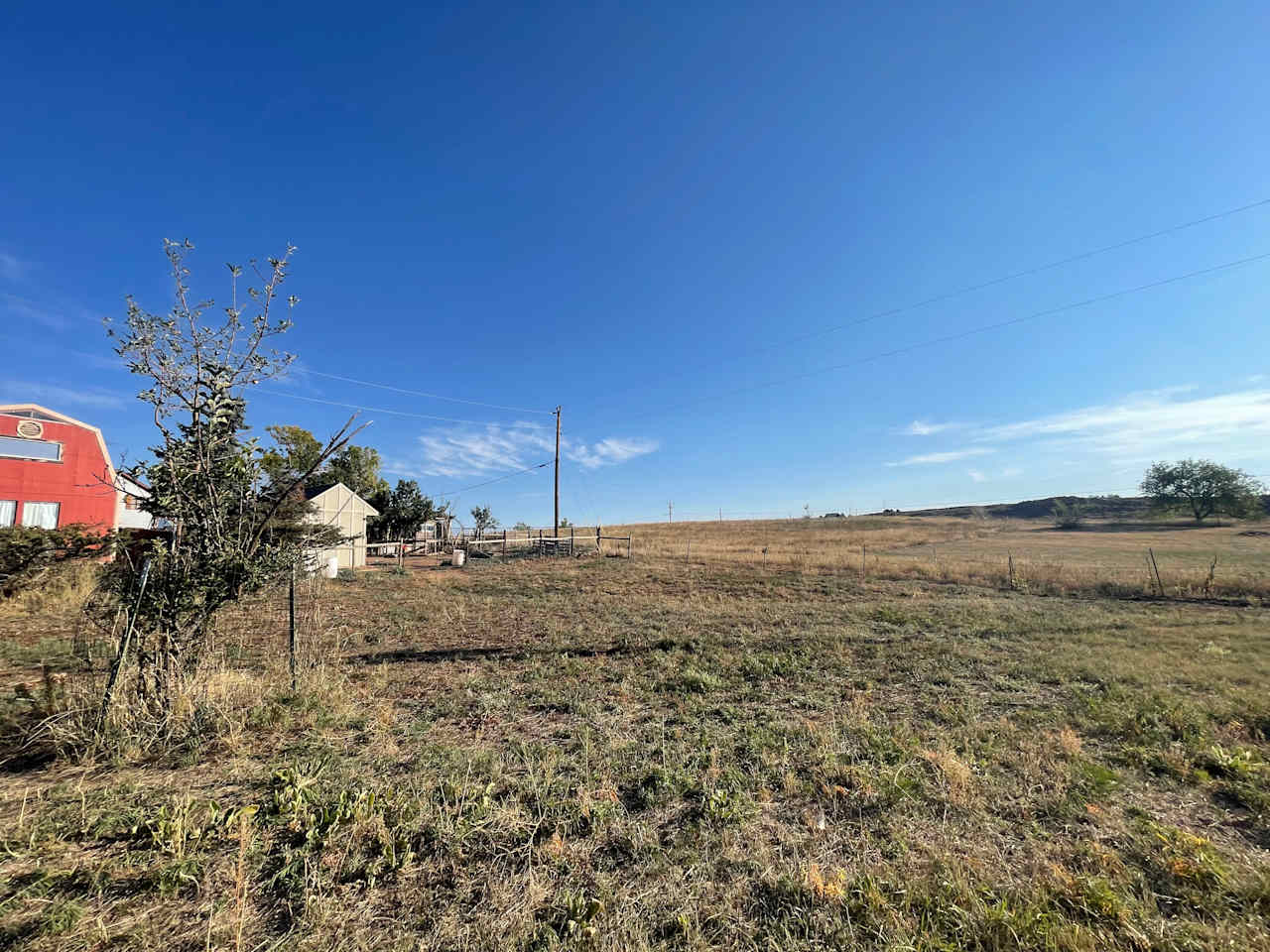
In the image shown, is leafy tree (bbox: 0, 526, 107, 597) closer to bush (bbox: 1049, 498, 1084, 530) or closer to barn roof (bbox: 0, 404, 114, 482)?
barn roof (bbox: 0, 404, 114, 482)

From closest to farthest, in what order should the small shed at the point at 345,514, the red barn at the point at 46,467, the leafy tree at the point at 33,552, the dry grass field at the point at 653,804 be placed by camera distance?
the dry grass field at the point at 653,804, the leafy tree at the point at 33,552, the red barn at the point at 46,467, the small shed at the point at 345,514

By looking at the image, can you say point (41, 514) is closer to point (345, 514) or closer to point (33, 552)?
point (345, 514)

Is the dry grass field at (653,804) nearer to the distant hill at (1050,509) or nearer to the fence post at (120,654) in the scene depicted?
the fence post at (120,654)

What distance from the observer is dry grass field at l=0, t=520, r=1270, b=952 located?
260 centimetres

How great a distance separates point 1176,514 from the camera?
6531 cm

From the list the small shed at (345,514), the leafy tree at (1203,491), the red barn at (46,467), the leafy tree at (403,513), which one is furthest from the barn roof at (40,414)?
the leafy tree at (1203,491)

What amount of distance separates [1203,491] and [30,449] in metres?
106

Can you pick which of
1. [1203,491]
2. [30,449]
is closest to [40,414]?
[30,449]

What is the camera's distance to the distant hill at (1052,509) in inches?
2771

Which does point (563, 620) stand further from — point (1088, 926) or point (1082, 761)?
point (1088, 926)

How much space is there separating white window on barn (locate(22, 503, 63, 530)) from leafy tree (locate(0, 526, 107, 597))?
10.5m

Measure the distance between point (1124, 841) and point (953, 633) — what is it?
8.22 m

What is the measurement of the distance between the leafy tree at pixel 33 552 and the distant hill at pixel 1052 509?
9877 centimetres

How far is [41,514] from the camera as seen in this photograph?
1984 centimetres
